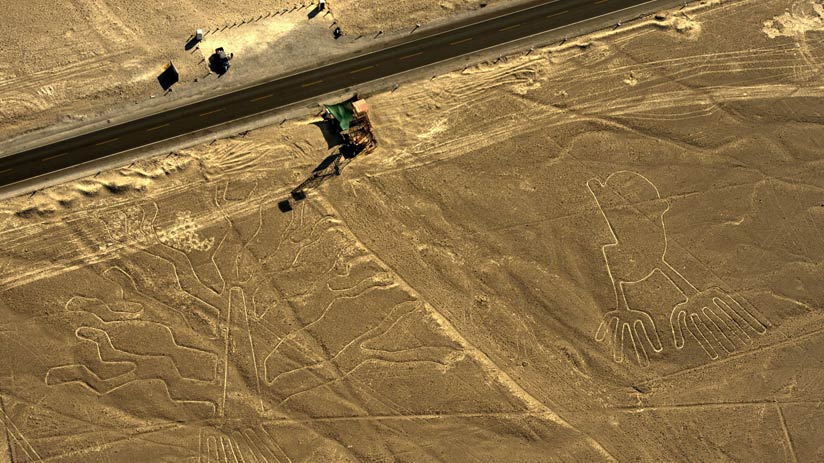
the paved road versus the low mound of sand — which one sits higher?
the paved road

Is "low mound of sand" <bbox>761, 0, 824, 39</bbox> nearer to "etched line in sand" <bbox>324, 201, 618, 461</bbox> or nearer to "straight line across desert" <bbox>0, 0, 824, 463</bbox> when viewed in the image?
"straight line across desert" <bbox>0, 0, 824, 463</bbox>

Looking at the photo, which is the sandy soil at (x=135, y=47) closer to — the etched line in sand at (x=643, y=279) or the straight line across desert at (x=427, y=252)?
the straight line across desert at (x=427, y=252)

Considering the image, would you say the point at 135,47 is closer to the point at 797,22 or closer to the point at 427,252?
the point at 427,252

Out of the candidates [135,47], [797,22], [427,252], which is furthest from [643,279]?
[135,47]

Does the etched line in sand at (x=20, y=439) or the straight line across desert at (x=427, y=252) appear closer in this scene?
the etched line in sand at (x=20, y=439)

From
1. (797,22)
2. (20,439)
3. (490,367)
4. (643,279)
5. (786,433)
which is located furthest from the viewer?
(797,22)

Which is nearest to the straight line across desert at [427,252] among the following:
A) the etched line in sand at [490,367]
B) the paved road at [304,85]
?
the etched line in sand at [490,367]

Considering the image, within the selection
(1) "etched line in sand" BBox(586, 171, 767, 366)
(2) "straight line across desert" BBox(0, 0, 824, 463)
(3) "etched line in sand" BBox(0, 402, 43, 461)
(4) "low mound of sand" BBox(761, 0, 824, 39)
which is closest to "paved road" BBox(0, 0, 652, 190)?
(2) "straight line across desert" BBox(0, 0, 824, 463)
